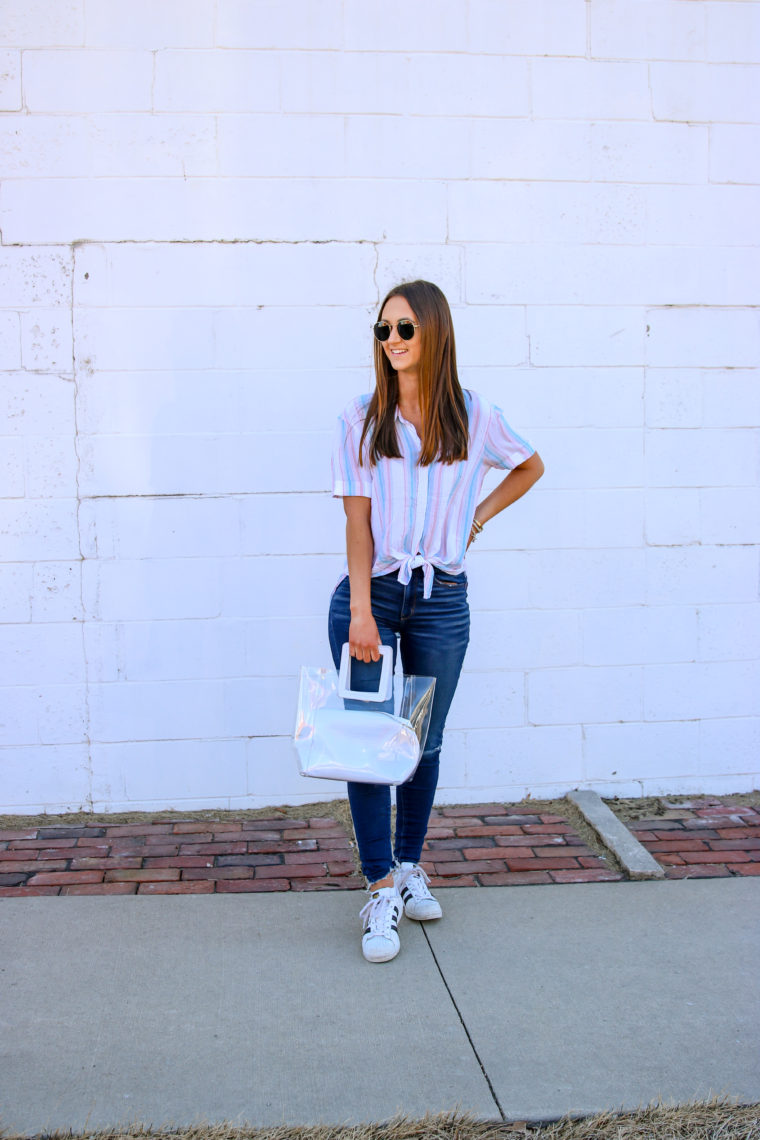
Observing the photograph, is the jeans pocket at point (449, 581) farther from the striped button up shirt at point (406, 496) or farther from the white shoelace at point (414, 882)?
the white shoelace at point (414, 882)

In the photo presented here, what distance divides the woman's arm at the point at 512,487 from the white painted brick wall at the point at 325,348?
896mm

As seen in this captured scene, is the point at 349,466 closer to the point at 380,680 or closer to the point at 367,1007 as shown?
the point at 380,680

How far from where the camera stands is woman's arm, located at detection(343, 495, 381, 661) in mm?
2822

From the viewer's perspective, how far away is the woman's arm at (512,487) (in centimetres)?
312

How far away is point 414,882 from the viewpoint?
125 inches

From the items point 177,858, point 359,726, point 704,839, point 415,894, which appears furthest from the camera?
point 704,839

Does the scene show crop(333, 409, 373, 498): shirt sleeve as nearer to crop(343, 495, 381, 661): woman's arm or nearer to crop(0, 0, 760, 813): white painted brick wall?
crop(343, 495, 381, 661): woman's arm

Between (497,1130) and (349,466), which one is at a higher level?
(349,466)

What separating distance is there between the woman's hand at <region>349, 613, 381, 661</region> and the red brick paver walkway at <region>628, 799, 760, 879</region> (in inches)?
58.3

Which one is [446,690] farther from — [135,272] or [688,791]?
[135,272]

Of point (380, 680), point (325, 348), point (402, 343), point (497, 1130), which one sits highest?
point (325, 348)

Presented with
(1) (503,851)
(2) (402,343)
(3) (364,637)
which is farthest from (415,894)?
(2) (402,343)

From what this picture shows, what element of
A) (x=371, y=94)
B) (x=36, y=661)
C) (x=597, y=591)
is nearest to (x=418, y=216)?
(x=371, y=94)

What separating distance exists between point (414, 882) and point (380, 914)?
0.25m
